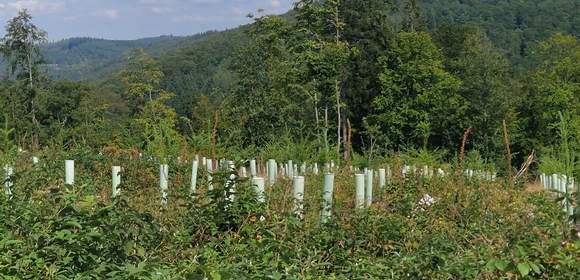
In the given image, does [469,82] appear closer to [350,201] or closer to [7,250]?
[350,201]

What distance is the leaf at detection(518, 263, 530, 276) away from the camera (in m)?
3.61

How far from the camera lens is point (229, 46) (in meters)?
153

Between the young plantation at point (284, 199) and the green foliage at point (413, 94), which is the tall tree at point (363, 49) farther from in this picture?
the green foliage at point (413, 94)

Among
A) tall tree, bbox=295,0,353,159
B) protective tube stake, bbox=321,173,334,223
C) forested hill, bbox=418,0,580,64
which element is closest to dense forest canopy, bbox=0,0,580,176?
tall tree, bbox=295,0,353,159

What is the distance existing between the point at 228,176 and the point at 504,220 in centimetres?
272

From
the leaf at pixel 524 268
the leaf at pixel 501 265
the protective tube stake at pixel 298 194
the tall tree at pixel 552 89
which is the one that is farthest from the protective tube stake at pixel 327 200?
the tall tree at pixel 552 89

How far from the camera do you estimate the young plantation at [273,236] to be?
3.91m

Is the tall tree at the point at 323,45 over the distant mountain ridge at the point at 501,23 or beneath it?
beneath

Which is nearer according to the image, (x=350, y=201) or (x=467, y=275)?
(x=467, y=275)

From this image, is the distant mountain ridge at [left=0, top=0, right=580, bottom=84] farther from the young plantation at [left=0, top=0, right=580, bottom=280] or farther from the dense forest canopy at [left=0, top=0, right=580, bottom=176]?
the young plantation at [left=0, top=0, right=580, bottom=280]

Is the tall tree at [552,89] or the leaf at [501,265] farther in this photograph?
the tall tree at [552,89]

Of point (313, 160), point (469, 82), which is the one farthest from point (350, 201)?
point (469, 82)

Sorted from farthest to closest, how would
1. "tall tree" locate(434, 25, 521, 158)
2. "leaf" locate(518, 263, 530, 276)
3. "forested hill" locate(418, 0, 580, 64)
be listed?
1. "forested hill" locate(418, 0, 580, 64)
2. "tall tree" locate(434, 25, 521, 158)
3. "leaf" locate(518, 263, 530, 276)

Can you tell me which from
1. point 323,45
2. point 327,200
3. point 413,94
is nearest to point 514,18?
point 413,94
